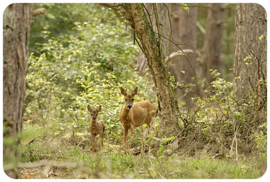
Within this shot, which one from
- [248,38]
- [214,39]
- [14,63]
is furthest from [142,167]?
[214,39]

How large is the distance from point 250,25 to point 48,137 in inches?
241

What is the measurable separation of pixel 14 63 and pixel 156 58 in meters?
3.86

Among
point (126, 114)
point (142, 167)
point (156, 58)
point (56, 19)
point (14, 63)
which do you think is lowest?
point (142, 167)

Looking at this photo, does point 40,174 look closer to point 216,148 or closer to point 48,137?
point 48,137

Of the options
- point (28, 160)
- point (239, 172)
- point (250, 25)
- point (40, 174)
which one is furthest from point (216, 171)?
point (250, 25)

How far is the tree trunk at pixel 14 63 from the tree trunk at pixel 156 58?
3.34 m

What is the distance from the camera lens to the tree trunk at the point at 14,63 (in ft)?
16.2

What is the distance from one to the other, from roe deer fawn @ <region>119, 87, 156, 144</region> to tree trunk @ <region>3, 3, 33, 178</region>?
4.00 meters

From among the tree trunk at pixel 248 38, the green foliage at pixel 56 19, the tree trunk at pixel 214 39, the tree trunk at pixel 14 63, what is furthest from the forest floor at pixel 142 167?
the tree trunk at pixel 214 39

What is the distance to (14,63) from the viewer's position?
4949 mm

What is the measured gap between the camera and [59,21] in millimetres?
19875

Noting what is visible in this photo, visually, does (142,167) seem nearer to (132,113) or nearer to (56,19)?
(132,113)

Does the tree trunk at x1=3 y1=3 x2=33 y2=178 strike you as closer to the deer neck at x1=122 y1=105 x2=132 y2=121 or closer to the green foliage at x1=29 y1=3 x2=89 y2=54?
the deer neck at x1=122 y1=105 x2=132 y2=121

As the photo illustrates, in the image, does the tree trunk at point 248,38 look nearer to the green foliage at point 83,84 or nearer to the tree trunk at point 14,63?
the green foliage at point 83,84
